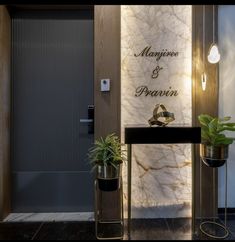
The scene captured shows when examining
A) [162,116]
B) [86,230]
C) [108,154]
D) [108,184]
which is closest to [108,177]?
[108,184]

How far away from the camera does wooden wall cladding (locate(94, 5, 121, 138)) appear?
268cm

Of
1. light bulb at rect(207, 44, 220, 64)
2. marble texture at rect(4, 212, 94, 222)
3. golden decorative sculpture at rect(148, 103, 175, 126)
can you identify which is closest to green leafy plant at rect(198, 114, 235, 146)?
golden decorative sculpture at rect(148, 103, 175, 126)

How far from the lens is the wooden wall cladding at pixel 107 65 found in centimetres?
268

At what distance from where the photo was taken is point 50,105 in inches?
113

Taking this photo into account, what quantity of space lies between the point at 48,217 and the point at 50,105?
4.24 feet

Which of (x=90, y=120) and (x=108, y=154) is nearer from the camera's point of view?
(x=108, y=154)

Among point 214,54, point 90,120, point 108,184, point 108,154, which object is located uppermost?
point 214,54

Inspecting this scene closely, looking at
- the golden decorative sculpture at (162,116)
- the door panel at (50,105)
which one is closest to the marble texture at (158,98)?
the golden decorative sculpture at (162,116)

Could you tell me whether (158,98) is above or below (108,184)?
above

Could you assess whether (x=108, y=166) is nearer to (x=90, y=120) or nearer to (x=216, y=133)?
(x=90, y=120)

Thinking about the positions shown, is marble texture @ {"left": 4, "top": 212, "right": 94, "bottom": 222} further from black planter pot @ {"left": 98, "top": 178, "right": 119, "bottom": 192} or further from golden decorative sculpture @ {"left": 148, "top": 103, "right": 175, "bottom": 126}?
golden decorative sculpture @ {"left": 148, "top": 103, "right": 175, "bottom": 126}

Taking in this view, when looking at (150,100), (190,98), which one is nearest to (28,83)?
(150,100)

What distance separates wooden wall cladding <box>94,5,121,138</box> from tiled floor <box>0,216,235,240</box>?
997 millimetres

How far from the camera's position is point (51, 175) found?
289 cm
